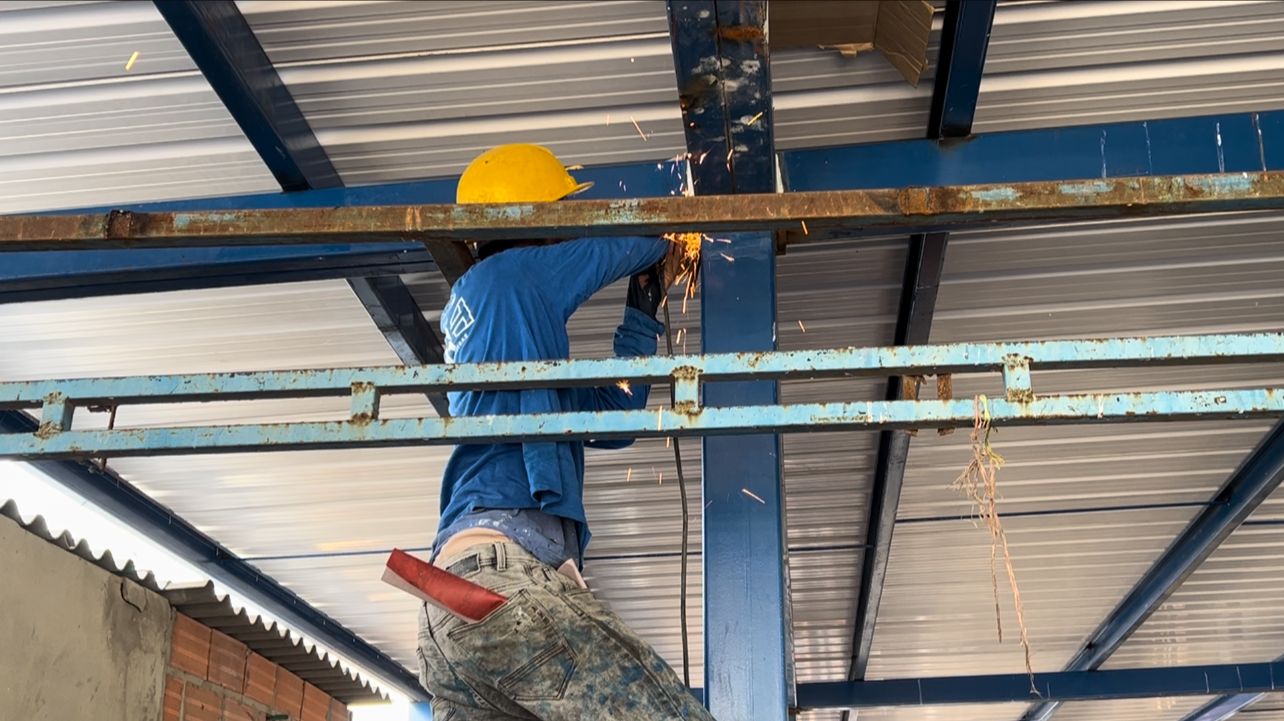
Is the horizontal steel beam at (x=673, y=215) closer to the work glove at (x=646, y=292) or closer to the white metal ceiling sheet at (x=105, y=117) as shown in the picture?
the work glove at (x=646, y=292)

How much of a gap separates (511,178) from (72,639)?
354cm

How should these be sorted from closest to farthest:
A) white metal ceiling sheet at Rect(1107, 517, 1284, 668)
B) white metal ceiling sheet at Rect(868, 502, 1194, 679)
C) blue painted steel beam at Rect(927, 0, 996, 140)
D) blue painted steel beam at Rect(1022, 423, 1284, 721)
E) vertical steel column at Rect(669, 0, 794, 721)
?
vertical steel column at Rect(669, 0, 794, 721), blue painted steel beam at Rect(927, 0, 996, 140), blue painted steel beam at Rect(1022, 423, 1284, 721), white metal ceiling sheet at Rect(868, 502, 1194, 679), white metal ceiling sheet at Rect(1107, 517, 1284, 668)

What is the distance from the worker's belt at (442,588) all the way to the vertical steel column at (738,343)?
3.01 feet

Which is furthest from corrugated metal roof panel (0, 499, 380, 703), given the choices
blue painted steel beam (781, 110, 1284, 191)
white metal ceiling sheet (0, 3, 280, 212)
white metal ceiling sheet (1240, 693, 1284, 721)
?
white metal ceiling sheet (1240, 693, 1284, 721)

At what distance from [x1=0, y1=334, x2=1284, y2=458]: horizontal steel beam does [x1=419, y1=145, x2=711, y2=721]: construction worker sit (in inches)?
7.9

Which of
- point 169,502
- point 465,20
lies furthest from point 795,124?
point 169,502

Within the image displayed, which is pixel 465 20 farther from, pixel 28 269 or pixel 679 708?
pixel 679 708

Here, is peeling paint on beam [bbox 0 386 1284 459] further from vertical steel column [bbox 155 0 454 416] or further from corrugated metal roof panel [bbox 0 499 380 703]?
corrugated metal roof panel [bbox 0 499 380 703]

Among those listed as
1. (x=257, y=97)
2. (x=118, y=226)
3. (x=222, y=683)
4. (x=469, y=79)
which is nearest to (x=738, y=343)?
(x=469, y=79)

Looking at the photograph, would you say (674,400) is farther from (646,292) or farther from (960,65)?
(960,65)

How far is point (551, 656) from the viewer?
2928 millimetres

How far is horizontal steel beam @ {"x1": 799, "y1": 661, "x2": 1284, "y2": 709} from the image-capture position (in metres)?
9.83

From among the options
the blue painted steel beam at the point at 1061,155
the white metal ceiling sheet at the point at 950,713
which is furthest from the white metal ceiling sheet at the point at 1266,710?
the blue painted steel beam at the point at 1061,155

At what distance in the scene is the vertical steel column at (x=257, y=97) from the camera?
3.91m
